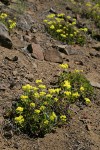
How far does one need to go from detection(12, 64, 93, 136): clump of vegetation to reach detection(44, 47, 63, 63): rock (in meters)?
1.54

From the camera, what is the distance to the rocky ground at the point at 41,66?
26.6 ft

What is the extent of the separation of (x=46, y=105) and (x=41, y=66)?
2.44 meters

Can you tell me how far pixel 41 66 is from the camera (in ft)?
35.8

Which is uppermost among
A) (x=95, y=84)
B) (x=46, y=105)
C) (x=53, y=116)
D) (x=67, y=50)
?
(x=53, y=116)

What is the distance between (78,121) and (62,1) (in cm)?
877

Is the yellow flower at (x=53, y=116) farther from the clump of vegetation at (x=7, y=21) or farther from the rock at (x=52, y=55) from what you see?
the clump of vegetation at (x=7, y=21)

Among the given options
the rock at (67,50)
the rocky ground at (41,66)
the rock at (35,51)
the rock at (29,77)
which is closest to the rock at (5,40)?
the rocky ground at (41,66)

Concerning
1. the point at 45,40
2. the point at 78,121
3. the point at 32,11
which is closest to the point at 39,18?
the point at 32,11

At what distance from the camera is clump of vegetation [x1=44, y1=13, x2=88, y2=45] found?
1309 centimetres

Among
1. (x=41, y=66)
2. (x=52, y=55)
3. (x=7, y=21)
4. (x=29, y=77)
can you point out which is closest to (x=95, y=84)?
(x=41, y=66)

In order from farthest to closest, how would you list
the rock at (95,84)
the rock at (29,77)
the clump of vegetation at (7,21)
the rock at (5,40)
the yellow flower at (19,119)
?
the clump of vegetation at (7,21) < the rock at (5,40) < the rock at (95,84) < the rock at (29,77) < the yellow flower at (19,119)

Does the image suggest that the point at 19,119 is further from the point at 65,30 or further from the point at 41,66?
the point at 65,30

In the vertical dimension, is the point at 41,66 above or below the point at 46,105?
below

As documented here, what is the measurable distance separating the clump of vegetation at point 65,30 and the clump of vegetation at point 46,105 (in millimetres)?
3388
